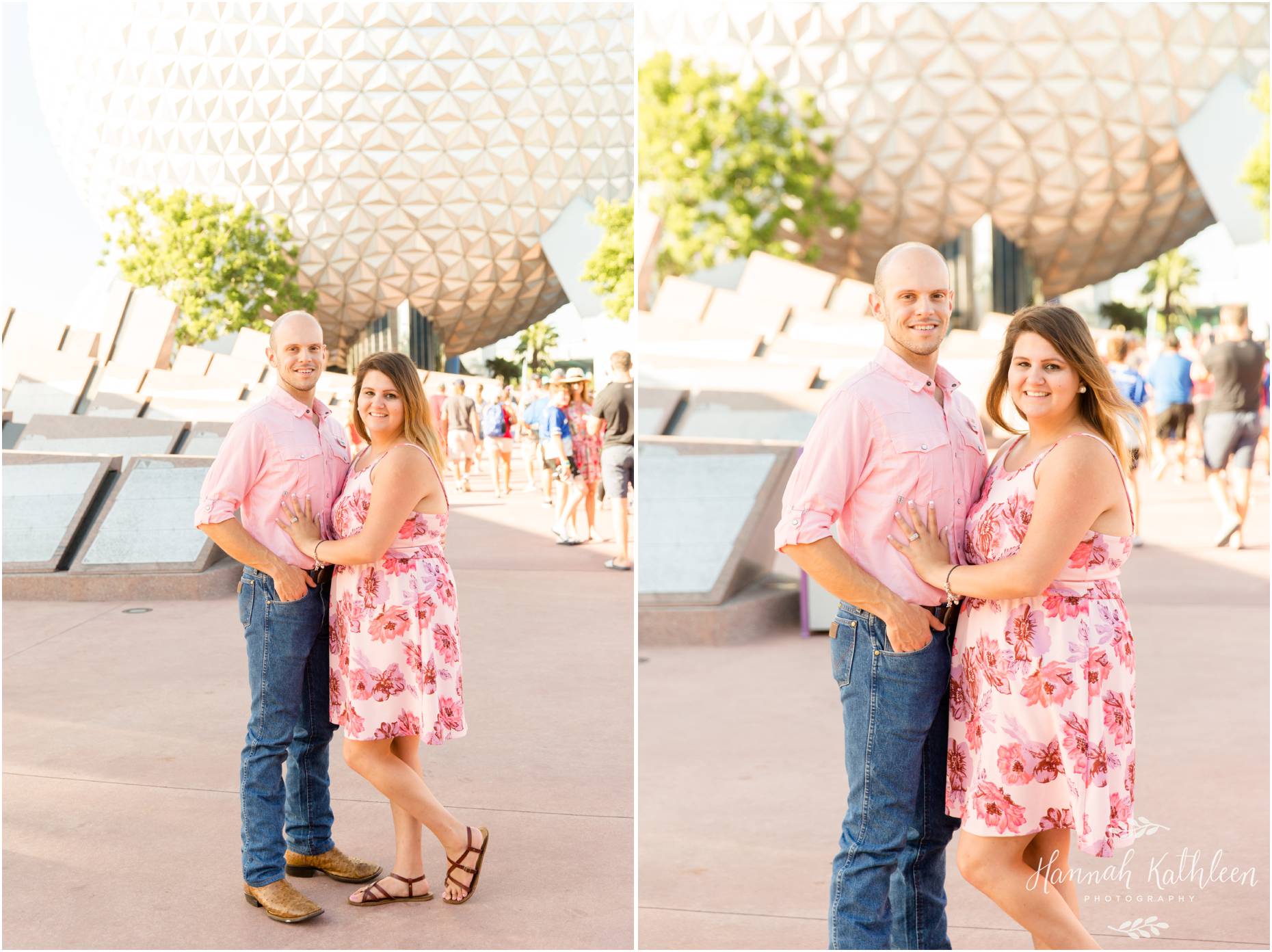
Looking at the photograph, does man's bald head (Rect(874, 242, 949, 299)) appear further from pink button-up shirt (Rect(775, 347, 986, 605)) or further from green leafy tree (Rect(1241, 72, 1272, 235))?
green leafy tree (Rect(1241, 72, 1272, 235))

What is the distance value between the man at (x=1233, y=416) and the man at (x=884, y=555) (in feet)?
22.2

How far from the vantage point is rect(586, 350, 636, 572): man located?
861 centimetres

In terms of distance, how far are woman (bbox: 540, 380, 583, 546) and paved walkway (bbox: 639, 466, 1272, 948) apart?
3.98m

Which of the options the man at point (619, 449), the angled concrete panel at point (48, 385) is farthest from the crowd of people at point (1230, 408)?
the angled concrete panel at point (48, 385)

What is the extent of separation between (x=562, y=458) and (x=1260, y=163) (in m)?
22.9

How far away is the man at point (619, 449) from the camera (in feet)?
28.2

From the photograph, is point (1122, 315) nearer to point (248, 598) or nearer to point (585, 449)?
point (585, 449)

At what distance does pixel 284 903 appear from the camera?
3.23 m

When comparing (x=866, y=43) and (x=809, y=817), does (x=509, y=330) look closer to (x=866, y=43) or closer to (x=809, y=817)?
(x=866, y=43)

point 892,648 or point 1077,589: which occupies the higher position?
point 1077,589

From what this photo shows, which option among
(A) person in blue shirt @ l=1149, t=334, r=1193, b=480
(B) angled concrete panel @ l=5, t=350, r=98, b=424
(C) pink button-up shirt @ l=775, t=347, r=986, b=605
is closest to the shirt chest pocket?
(C) pink button-up shirt @ l=775, t=347, r=986, b=605

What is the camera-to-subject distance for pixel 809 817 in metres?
3.86

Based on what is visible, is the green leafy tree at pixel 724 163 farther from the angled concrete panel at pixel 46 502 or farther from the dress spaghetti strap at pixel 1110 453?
the dress spaghetti strap at pixel 1110 453

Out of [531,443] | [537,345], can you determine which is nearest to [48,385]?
[531,443]
